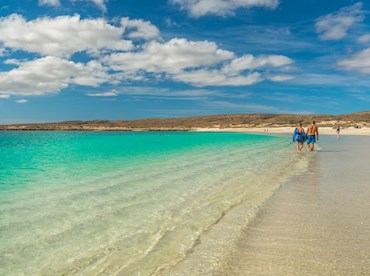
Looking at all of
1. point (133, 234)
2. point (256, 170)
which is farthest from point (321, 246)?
point (256, 170)

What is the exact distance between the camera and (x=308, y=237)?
18.9ft

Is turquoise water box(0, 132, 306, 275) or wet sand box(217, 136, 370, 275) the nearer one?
wet sand box(217, 136, 370, 275)

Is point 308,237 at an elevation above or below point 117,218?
above

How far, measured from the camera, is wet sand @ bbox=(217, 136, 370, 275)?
4.51 m

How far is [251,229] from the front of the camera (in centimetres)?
638

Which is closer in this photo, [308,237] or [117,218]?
[308,237]

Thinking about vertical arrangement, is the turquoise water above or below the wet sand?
below

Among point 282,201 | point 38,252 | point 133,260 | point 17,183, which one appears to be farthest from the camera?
point 17,183

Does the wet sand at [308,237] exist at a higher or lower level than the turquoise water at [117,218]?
higher

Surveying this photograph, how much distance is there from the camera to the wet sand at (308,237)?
451 cm

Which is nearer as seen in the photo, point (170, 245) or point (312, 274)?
point (312, 274)

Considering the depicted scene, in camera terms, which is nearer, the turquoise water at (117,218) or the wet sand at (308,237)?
the wet sand at (308,237)

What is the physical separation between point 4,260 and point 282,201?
21.1 ft

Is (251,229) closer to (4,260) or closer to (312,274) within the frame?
(312,274)
